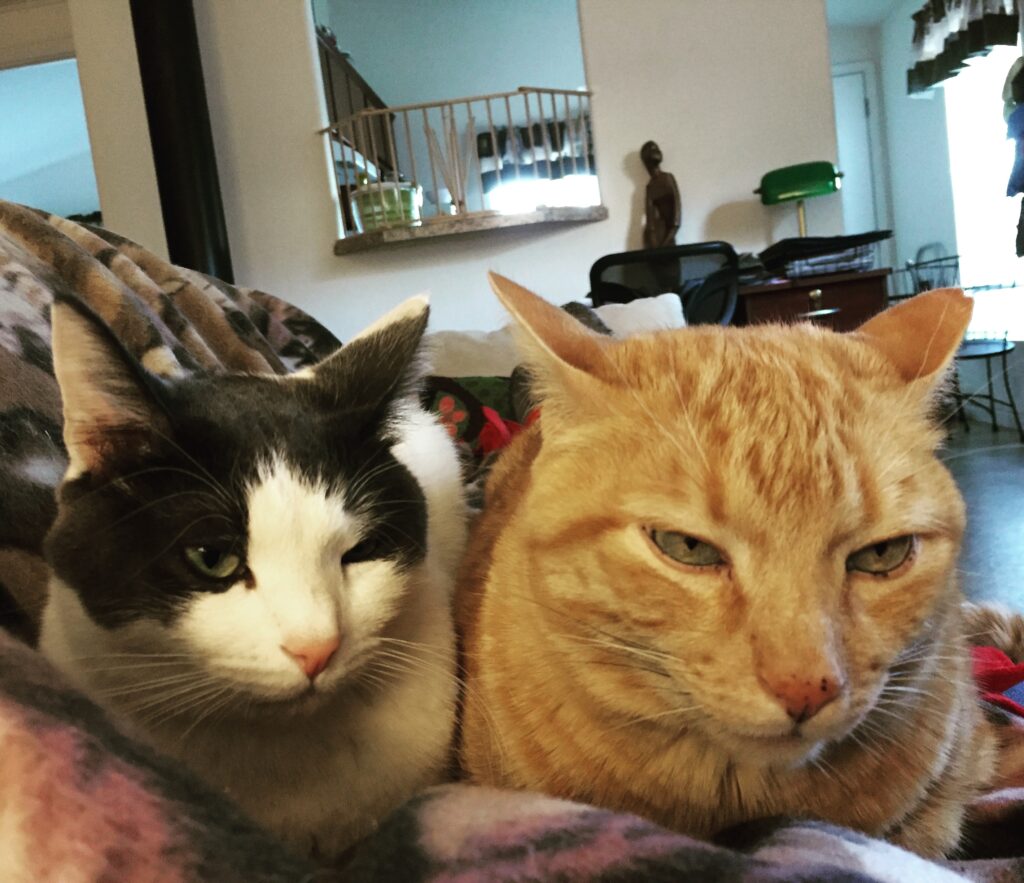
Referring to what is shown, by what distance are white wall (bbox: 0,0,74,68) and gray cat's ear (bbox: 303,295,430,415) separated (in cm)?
518

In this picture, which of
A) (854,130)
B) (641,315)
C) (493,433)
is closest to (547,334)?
(493,433)

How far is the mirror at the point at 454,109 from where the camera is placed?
4.62 m

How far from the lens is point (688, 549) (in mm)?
671

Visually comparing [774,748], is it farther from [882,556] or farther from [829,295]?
[829,295]

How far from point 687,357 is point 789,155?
440 cm

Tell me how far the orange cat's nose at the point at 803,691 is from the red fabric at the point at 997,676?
2.08ft

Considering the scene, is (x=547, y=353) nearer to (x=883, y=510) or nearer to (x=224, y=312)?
(x=883, y=510)

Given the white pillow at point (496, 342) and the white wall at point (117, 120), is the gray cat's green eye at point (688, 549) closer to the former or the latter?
the white pillow at point (496, 342)

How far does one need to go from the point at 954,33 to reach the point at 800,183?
1508mm

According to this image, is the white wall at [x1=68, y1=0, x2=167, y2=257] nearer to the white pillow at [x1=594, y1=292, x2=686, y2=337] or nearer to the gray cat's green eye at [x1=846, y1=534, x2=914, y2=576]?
the white pillow at [x1=594, y1=292, x2=686, y2=337]

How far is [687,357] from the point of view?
2.61 feet

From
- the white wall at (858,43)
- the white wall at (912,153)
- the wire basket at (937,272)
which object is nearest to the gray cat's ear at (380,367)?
the wire basket at (937,272)

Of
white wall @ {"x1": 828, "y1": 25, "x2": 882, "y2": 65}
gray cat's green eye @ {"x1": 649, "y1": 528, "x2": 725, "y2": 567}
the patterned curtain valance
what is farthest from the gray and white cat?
white wall @ {"x1": 828, "y1": 25, "x2": 882, "y2": 65}

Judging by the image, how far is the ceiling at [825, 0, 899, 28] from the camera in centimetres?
655
